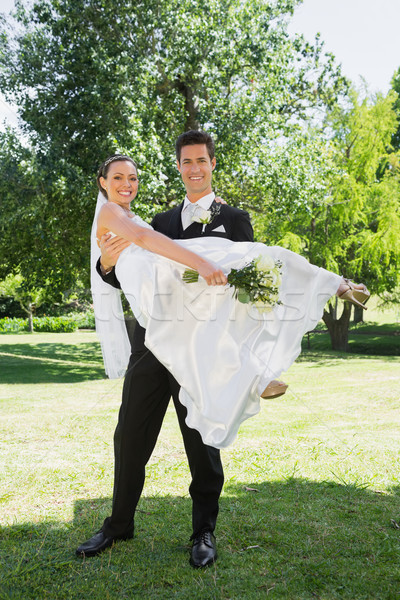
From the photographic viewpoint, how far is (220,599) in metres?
2.83

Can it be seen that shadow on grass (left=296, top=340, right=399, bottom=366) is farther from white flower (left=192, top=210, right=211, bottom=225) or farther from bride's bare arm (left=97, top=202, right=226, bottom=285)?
bride's bare arm (left=97, top=202, right=226, bottom=285)

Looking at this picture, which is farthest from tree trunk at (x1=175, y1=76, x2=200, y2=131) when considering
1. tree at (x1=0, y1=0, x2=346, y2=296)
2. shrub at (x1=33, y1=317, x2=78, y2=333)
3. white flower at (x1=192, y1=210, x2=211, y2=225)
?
shrub at (x1=33, y1=317, x2=78, y2=333)

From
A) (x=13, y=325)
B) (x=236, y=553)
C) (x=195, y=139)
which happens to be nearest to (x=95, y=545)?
(x=236, y=553)

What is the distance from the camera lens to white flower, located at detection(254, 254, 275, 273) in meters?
2.95

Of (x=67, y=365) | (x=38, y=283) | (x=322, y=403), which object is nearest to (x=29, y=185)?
(x=38, y=283)

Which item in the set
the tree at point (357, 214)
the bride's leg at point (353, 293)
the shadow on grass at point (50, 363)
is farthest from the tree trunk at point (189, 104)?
the bride's leg at point (353, 293)

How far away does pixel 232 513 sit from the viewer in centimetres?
404

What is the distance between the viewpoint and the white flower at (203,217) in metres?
3.29

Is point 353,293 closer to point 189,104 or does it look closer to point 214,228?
point 214,228

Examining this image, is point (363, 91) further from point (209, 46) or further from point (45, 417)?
point (45, 417)

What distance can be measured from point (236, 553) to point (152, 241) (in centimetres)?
201

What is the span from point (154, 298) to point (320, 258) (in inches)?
701

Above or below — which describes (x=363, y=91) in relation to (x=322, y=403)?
above

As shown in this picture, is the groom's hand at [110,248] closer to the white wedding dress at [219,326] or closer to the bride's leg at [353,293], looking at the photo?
the white wedding dress at [219,326]
